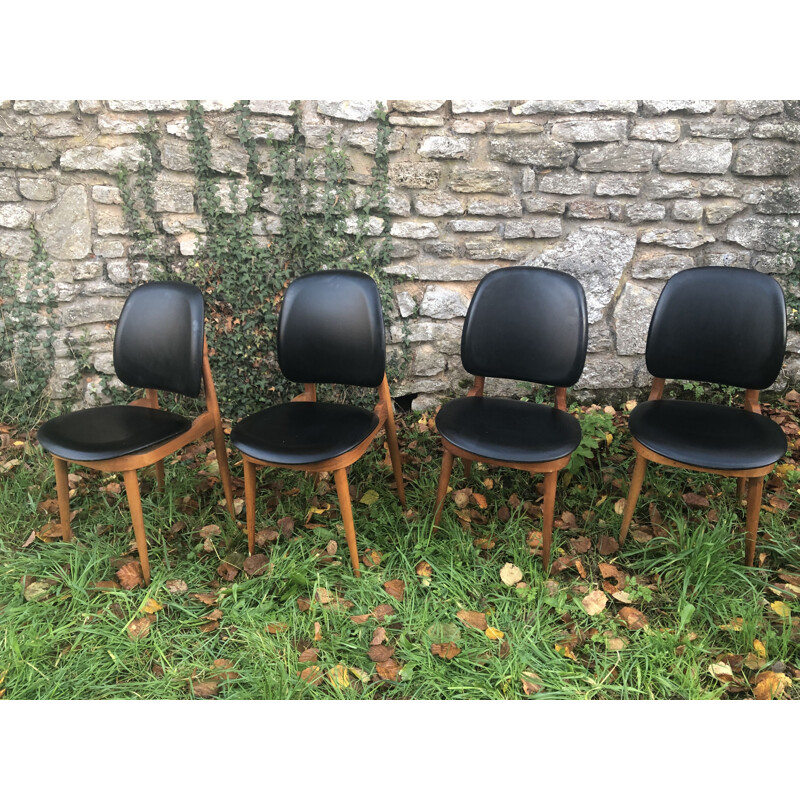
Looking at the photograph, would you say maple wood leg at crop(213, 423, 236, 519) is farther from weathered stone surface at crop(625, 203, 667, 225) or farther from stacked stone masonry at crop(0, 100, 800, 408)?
weathered stone surface at crop(625, 203, 667, 225)

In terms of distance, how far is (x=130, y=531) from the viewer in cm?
229

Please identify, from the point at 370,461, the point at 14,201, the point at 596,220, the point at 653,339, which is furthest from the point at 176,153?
the point at 653,339

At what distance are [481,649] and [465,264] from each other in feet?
6.11

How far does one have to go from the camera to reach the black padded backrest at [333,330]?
2.20 metres

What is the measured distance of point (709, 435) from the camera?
2.00 meters

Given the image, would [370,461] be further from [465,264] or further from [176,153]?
[176,153]

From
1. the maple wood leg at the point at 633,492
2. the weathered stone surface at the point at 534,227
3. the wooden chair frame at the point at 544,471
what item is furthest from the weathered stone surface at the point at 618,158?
the maple wood leg at the point at 633,492

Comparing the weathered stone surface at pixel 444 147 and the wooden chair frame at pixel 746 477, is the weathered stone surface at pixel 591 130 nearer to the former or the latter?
the weathered stone surface at pixel 444 147

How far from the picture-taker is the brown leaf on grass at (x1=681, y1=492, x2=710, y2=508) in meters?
2.35

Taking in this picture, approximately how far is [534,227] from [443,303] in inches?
23.2

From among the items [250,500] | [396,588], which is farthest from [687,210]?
[250,500]

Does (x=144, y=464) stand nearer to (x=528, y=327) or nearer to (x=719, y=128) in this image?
(x=528, y=327)

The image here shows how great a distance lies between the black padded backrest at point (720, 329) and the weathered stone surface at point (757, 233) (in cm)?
79

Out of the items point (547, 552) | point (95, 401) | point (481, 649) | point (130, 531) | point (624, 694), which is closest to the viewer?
point (624, 694)
